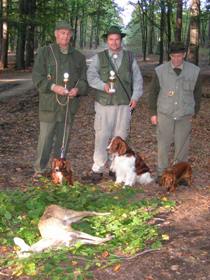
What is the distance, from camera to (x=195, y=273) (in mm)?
4621

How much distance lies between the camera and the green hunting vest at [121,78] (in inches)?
295

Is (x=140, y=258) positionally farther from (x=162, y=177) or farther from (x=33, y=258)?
(x=162, y=177)

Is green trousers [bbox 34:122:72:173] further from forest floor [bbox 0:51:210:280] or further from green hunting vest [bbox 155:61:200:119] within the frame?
green hunting vest [bbox 155:61:200:119]

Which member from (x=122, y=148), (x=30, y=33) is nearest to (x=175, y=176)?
(x=122, y=148)

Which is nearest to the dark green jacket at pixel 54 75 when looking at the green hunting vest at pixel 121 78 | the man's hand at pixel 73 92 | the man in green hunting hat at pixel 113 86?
the man's hand at pixel 73 92

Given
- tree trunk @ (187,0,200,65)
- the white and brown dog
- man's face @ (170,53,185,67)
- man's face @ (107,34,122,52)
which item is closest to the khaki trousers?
the white and brown dog

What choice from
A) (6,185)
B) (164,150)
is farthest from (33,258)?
(164,150)

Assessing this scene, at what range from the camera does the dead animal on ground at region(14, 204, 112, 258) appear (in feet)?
16.7

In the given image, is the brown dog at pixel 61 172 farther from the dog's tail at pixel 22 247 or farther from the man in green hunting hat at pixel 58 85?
the dog's tail at pixel 22 247

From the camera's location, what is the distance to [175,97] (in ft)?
24.8

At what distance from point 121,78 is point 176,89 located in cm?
90

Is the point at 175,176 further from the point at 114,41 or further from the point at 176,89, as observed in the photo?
the point at 114,41

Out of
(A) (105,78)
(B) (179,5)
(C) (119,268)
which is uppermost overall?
(B) (179,5)

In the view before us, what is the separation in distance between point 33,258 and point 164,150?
12.4 feet
